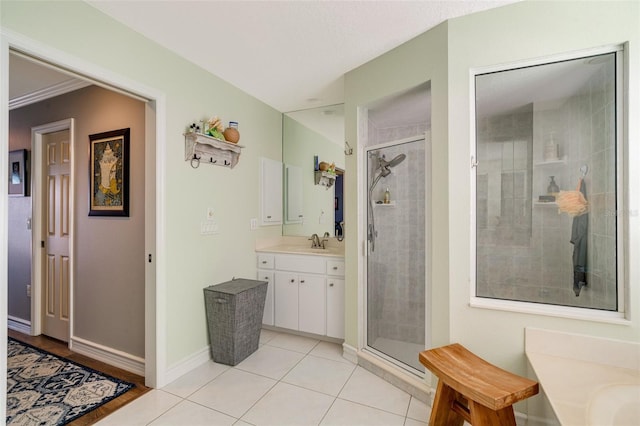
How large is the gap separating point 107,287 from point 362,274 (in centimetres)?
217

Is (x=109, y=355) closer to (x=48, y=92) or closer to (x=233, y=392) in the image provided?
(x=233, y=392)

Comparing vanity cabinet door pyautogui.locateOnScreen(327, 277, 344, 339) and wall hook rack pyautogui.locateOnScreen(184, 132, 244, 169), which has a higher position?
wall hook rack pyautogui.locateOnScreen(184, 132, 244, 169)

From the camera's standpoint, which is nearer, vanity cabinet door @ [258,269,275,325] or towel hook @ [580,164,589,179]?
towel hook @ [580,164,589,179]

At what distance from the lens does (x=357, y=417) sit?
1.85 meters

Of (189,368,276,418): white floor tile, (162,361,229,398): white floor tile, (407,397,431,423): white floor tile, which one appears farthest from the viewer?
(162,361,229,398): white floor tile

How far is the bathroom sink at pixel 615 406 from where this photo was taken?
1238 millimetres

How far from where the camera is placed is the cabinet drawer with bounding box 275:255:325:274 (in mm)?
2920

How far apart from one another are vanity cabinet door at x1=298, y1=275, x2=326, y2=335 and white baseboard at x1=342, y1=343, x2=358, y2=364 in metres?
0.32

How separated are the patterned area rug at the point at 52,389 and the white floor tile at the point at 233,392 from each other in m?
0.60

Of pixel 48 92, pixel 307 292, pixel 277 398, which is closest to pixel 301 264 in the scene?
pixel 307 292

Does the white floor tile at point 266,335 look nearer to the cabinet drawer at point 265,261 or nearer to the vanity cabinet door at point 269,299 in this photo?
the vanity cabinet door at point 269,299

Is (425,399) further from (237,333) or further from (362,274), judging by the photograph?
(237,333)

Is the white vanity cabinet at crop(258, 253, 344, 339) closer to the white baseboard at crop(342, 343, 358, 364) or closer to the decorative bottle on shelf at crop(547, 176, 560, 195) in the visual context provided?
the white baseboard at crop(342, 343, 358, 364)

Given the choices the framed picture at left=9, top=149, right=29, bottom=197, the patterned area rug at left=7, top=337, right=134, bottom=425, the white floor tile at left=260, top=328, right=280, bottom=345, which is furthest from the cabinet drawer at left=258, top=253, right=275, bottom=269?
the framed picture at left=9, top=149, right=29, bottom=197
